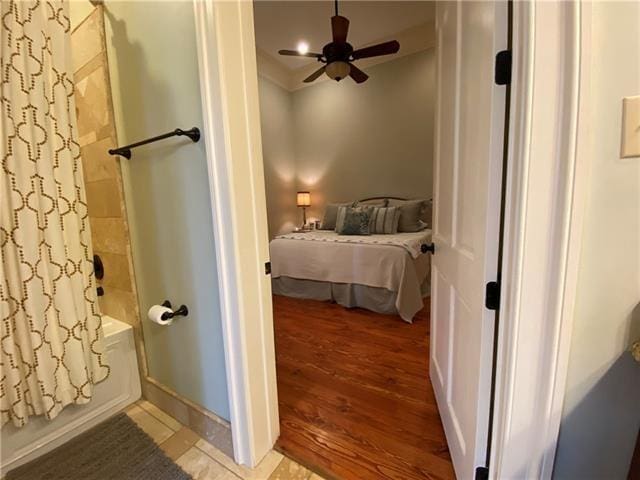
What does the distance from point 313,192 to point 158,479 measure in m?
4.28

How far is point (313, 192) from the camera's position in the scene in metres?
5.00

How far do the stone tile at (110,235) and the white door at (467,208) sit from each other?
1568 mm

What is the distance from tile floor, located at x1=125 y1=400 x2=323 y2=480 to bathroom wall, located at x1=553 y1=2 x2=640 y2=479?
93 cm

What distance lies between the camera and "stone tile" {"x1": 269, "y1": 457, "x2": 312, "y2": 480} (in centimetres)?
115

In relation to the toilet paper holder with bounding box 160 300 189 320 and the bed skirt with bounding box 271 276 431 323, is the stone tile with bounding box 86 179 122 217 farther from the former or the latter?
the bed skirt with bounding box 271 276 431 323

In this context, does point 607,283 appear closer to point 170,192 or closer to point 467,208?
point 467,208

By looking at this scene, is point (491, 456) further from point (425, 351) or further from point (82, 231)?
point (82, 231)

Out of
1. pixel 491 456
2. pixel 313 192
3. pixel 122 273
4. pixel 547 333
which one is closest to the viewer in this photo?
pixel 547 333

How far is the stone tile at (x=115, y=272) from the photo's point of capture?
1.52 m

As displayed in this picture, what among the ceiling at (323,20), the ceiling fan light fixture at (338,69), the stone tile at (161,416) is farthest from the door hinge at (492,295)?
the ceiling at (323,20)

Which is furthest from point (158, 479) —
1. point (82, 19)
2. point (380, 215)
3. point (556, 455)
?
point (380, 215)

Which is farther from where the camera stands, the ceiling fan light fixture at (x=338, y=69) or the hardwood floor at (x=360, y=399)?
the ceiling fan light fixture at (x=338, y=69)

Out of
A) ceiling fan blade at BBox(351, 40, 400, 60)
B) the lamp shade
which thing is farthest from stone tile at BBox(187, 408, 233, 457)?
the lamp shade

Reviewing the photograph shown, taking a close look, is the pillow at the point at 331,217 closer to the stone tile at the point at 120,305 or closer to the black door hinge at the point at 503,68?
the stone tile at the point at 120,305
